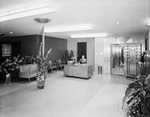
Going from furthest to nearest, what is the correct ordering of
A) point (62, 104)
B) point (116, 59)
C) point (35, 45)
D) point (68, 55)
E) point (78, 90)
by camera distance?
point (68, 55)
point (116, 59)
point (35, 45)
point (78, 90)
point (62, 104)

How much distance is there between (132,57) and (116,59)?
218 cm

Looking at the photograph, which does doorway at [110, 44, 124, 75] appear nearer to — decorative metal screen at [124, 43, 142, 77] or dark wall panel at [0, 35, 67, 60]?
decorative metal screen at [124, 43, 142, 77]

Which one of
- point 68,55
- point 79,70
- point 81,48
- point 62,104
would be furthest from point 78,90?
point 68,55

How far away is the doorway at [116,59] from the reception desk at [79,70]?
266 cm

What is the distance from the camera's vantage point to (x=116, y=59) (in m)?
9.74

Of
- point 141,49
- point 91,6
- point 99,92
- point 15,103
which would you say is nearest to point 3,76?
point 15,103

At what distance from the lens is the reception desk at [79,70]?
278 inches

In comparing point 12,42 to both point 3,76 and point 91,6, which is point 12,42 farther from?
point 91,6

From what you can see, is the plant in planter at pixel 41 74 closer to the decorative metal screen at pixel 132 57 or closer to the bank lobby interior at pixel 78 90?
the bank lobby interior at pixel 78 90

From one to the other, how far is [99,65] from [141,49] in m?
3.15

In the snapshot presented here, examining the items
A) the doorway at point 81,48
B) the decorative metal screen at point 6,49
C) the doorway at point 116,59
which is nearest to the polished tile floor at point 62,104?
the doorway at point 116,59

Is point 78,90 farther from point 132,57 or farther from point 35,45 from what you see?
point 35,45

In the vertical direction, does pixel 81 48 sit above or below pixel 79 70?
above

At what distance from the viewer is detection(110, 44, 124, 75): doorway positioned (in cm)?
896
